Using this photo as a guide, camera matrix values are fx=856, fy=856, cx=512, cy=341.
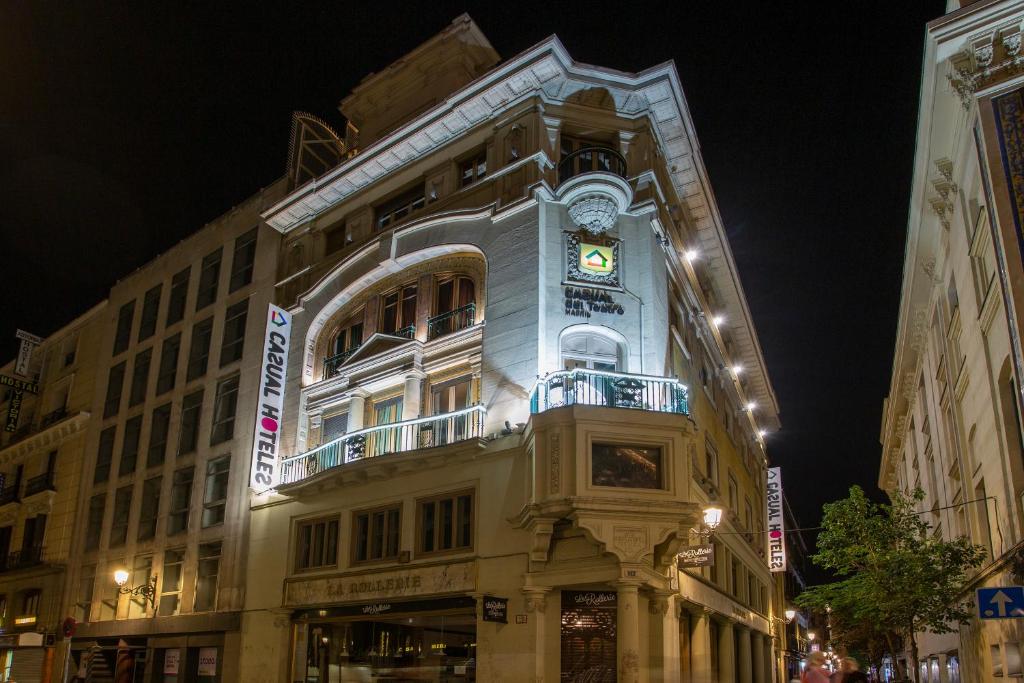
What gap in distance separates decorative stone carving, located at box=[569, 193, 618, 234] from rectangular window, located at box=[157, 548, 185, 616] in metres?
18.1

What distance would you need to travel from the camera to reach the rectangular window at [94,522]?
3391 centimetres

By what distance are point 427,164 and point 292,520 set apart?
1196cm

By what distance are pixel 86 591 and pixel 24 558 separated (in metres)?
5.66

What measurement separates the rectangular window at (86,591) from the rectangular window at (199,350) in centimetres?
845

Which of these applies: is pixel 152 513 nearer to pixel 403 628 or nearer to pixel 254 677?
pixel 254 677

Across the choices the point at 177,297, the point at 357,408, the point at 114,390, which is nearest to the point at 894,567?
the point at 357,408

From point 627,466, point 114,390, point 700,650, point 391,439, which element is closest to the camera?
point 627,466

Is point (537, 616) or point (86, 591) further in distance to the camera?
point (86, 591)

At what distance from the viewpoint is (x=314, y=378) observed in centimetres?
2839

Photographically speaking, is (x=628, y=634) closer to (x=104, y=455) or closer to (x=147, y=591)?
(x=147, y=591)

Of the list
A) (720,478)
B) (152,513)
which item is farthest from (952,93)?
(152,513)

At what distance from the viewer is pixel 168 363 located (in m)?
34.7

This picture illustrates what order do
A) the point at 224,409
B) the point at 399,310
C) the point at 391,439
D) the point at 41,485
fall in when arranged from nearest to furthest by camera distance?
the point at 391,439, the point at 399,310, the point at 224,409, the point at 41,485

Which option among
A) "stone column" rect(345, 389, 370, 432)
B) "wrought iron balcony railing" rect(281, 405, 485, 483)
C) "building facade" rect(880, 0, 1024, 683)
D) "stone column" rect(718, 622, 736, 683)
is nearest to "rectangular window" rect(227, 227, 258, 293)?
"stone column" rect(345, 389, 370, 432)
